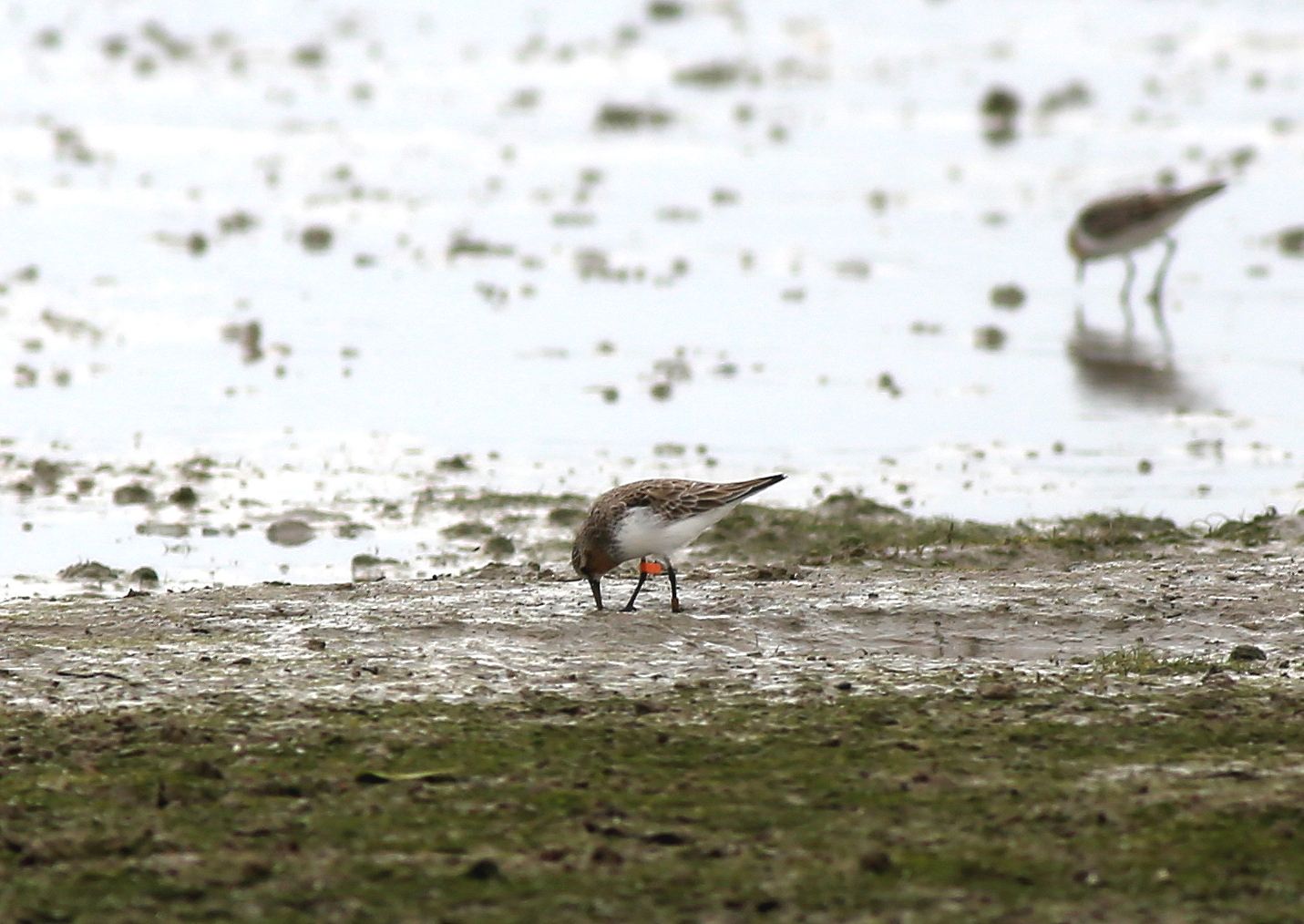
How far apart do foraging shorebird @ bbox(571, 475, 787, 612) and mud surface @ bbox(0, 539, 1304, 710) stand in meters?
0.24

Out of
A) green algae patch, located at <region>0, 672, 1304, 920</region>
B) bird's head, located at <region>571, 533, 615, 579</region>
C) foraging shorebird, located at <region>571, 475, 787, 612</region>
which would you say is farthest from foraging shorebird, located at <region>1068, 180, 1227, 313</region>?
green algae patch, located at <region>0, 672, 1304, 920</region>

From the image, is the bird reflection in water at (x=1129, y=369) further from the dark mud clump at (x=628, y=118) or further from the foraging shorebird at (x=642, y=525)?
the dark mud clump at (x=628, y=118)

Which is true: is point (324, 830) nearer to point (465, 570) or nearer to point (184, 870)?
point (184, 870)

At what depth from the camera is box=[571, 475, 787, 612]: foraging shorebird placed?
34.4 feet

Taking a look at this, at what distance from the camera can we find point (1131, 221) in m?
22.2

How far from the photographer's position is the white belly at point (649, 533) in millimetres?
10461

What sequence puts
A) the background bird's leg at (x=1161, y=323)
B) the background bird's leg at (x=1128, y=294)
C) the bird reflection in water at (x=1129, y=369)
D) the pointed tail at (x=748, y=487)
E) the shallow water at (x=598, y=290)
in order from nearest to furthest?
the pointed tail at (x=748, y=487), the shallow water at (x=598, y=290), the bird reflection in water at (x=1129, y=369), the background bird's leg at (x=1161, y=323), the background bird's leg at (x=1128, y=294)

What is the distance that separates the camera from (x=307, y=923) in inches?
259

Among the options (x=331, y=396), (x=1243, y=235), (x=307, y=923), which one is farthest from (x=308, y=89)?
(x=307, y=923)

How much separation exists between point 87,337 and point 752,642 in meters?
10.3

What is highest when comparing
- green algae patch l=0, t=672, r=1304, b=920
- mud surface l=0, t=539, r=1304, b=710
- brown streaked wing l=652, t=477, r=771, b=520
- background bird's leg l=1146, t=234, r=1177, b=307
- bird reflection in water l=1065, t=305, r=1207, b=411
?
background bird's leg l=1146, t=234, r=1177, b=307

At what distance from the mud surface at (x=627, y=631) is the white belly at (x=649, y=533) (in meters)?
0.33

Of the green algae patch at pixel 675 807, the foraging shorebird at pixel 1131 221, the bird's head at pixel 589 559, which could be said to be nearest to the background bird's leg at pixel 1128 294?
the foraging shorebird at pixel 1131 221

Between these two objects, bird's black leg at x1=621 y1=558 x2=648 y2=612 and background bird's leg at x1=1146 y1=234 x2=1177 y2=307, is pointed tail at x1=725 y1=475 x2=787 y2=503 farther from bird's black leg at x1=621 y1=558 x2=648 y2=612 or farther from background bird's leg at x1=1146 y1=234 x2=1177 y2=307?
background bird's leg at x1=1146 y1=234 x2=1177 y2=307
